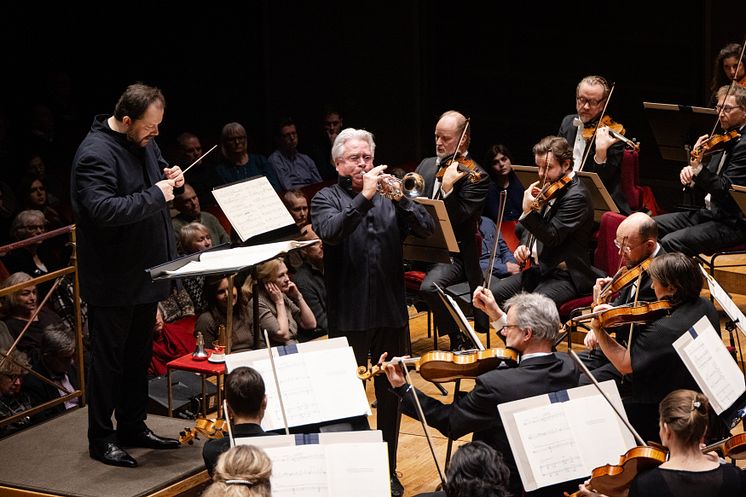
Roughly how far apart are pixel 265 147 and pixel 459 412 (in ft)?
23.6

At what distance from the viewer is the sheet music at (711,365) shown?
4.09 metres

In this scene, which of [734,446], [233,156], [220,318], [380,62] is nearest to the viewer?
[734,446]

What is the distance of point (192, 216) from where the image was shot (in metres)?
7.33

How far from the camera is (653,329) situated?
444 cm

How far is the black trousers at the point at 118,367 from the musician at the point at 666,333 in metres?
1.85

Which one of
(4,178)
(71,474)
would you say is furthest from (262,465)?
(4,178)

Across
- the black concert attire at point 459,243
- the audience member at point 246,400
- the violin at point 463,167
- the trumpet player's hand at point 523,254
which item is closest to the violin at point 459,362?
the audience member at point 246,400

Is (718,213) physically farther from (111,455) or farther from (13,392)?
(13,392)

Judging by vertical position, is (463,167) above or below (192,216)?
above

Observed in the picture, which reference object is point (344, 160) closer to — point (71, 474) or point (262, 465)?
point (71, 474)

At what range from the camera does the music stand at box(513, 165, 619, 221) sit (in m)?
6.55

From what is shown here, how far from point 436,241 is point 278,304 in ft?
3.78

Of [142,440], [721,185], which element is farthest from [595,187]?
[142,440]

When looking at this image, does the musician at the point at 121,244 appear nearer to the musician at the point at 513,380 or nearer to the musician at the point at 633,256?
the musician at the point at 513,380
